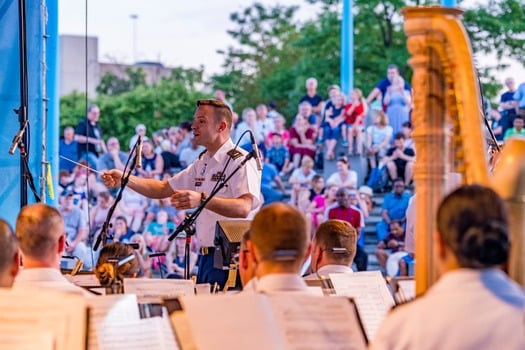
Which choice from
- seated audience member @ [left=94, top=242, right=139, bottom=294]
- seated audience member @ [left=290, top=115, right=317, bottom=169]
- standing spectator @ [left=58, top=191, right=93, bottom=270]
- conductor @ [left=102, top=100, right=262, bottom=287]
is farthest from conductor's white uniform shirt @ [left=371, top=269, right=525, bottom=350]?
seated audience member @ [left=290, top=115, right=317, bottom=169]

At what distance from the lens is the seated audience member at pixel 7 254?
13.9 feet

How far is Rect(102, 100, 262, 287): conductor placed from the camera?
7812mm

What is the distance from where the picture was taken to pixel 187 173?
8320mm

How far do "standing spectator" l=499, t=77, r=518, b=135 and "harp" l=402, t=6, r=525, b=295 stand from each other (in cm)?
1183

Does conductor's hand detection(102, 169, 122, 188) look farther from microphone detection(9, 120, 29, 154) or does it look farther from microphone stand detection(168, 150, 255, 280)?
microphone detection(9, 120, 29, 154)

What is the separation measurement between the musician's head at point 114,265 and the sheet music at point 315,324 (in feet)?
7.31

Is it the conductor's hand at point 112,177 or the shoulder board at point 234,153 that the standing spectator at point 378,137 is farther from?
the conductor's hand at point 112,177

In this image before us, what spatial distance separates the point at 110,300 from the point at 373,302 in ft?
5.33

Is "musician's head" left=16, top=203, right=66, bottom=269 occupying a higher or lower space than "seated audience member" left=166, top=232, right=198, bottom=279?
higher

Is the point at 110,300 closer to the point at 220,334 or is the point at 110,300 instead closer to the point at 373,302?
the point at 220,334

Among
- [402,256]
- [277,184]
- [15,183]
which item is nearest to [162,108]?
[277,184]

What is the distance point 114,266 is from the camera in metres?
6.34

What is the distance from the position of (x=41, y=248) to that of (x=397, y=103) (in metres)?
12.6

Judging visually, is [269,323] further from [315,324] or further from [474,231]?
[474,231]
